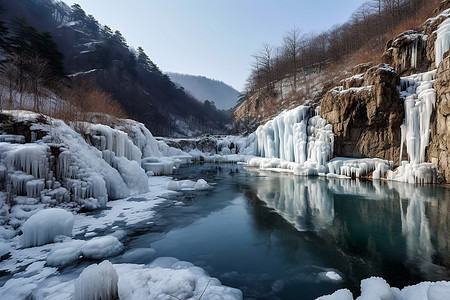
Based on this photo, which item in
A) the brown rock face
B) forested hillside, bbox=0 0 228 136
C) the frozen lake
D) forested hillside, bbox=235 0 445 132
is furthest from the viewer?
forested hillside, bbox=0 0 228 136

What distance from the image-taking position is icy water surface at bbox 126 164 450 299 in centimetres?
301

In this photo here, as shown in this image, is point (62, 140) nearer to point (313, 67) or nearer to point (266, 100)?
point (266, 100)

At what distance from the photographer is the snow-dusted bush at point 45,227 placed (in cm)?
372

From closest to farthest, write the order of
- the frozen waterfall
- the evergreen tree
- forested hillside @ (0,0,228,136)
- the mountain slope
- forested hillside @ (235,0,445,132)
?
the frozen waterfall → forested hillside @ (235,0,445,132) → forested hillside @ (0,0,228,136) → the evergreen tree → the mountain slope

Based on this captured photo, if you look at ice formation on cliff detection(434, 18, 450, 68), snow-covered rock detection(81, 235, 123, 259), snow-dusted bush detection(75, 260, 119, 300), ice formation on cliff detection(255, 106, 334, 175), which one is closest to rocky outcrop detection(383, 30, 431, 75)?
ice formation on cliff detection(434, 18, 450, 68)

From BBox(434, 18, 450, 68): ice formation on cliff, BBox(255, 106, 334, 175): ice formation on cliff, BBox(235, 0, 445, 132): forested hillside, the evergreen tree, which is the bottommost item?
BBox(255, 106, 334, 175): ice formation on cliff

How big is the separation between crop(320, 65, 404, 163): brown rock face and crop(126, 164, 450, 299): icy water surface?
4770mm

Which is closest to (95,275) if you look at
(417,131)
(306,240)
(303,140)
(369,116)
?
(306,240)

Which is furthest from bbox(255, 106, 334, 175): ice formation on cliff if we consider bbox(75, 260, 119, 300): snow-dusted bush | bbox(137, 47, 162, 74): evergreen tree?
bbox(137, 47, 162, 74): evergreen tree

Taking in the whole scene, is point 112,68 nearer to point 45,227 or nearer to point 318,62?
point 318,62

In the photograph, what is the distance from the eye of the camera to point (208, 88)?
14175cm

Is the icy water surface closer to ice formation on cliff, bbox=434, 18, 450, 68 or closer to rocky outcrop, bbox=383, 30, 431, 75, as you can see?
ice formation on cliff, bbox=434, 18, 450, 68

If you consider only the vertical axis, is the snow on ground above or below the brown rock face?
below

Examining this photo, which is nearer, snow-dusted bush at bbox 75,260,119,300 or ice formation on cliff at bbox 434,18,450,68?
snow-dusted bush at bbox 75,260,119,300
